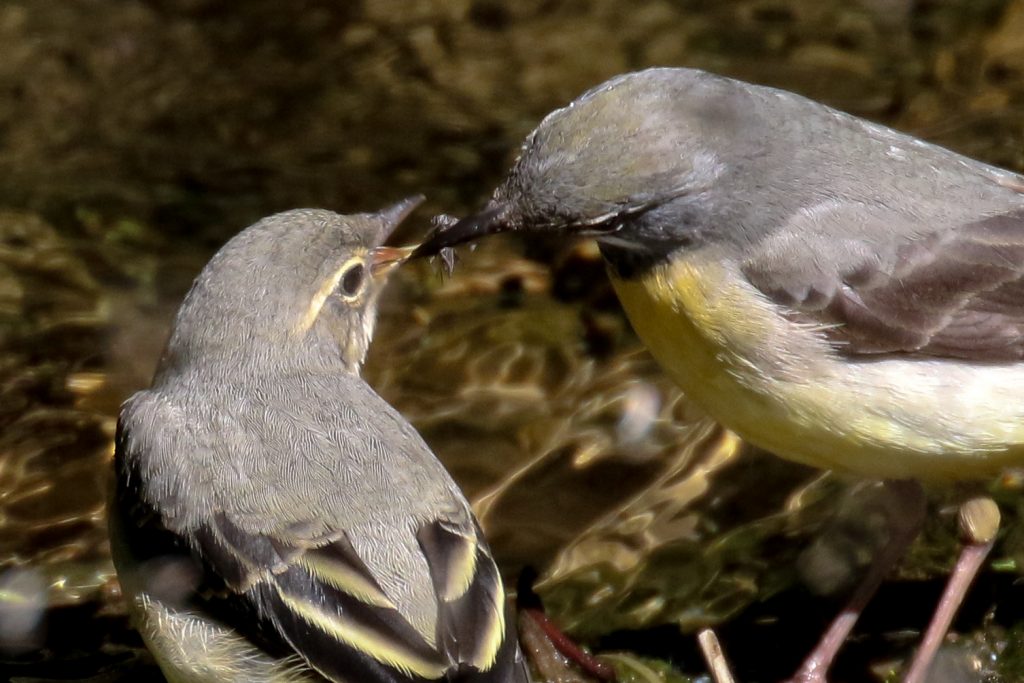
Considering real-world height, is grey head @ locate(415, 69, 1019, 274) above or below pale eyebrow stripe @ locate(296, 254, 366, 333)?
above

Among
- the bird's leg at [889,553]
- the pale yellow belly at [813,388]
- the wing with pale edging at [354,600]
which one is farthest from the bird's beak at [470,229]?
the bird's leg at [889,553]

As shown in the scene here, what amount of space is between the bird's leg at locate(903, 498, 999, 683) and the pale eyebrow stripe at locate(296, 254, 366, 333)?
122 inches

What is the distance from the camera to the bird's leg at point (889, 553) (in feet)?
22.9

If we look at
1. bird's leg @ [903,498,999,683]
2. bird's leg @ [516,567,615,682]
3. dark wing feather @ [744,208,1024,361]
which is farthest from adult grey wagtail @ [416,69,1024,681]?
bird's leg @ [516,567,615,682]

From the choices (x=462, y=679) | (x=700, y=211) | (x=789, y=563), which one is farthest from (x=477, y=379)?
(x=462, y=679)

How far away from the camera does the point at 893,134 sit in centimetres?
→ 682

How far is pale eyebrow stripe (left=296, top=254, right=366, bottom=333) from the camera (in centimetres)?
660

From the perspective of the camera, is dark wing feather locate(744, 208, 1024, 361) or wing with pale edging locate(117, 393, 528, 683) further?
dark wing feather locate(744, 208, 1024, 361)

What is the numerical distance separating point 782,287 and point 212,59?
24.0 ft

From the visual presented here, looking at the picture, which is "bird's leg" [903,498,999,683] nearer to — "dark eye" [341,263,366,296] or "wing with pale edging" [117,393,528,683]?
"wing with pale edging" [117,393,528,683]

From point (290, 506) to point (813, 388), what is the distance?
2208mm

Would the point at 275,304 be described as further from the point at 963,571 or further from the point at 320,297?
the point at 963,571

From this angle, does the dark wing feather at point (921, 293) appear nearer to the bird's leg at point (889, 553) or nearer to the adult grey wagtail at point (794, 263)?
the adult grey wagtail at point (794, 263)

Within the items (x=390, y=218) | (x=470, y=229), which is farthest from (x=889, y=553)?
(x=390, y=218)
